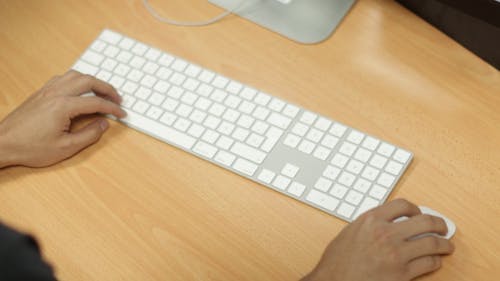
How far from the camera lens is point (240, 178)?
0.95 m

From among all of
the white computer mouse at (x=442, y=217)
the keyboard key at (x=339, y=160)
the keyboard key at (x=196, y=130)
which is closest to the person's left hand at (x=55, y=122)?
the keyboard key at (x=196, y=130)

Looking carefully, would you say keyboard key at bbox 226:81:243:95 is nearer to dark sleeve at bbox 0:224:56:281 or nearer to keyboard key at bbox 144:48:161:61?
keyboard key at bbox 144:48:161:61

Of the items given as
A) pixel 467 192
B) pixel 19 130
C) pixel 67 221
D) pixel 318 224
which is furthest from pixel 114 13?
pixel 467 192

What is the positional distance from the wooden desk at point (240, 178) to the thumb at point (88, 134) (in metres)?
0.02

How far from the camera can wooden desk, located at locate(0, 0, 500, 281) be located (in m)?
0.88

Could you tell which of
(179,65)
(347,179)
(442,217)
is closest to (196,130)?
(179,65)

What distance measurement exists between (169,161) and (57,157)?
0.52 feet

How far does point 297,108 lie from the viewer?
3.25 ft

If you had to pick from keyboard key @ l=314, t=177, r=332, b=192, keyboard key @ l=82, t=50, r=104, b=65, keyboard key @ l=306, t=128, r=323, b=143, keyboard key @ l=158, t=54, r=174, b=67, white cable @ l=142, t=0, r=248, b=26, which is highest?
white cable @ l=142, t=0, r=248, b=26

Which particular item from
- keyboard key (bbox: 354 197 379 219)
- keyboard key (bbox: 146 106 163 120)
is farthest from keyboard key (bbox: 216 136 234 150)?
keyboard key (bbox: 354 197 379 219)

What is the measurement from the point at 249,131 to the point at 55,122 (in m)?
0.28

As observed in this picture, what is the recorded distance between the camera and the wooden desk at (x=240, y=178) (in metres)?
0.88

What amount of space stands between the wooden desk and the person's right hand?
29 mm

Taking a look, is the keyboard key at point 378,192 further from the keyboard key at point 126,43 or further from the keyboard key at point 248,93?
the keyboard key at point 126,43
